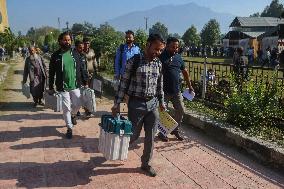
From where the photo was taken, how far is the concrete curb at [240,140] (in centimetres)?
527

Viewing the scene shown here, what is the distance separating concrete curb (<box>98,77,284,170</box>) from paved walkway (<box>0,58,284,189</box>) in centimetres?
15

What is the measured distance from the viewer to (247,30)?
55656mm

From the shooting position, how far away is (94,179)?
15.9 feet

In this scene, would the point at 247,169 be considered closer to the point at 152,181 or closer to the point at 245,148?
the point at 245,148

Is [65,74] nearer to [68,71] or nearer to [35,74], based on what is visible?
[68,71]

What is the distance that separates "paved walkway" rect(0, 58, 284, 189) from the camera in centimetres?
476

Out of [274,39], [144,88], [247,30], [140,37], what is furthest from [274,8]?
[144,88]

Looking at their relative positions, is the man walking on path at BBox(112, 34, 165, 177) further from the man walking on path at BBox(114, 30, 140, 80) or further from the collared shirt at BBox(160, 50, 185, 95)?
the man walking on path at BBox(114, 30, 140, 80)

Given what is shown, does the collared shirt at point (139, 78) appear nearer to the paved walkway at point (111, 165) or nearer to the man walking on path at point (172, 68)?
the paved walkway at point (111, 165)

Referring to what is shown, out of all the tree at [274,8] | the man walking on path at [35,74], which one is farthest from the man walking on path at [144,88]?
the tree at [274,8]

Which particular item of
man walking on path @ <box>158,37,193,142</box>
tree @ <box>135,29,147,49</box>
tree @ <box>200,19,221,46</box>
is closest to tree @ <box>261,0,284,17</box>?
tree @ <box>200,19,221,46</box>

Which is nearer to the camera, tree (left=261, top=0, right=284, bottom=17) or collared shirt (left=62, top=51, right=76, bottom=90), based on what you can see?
collared shirt (left=62, top=51, right=76, bottom=90)

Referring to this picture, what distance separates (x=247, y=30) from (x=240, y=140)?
2086 inches

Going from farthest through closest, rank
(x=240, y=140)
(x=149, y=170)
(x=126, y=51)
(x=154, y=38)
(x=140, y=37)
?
(x=140, y=37)
(x=126, y=51)
(x=240, y=140)
(x=149, y=170)
(x=154, y=38)
